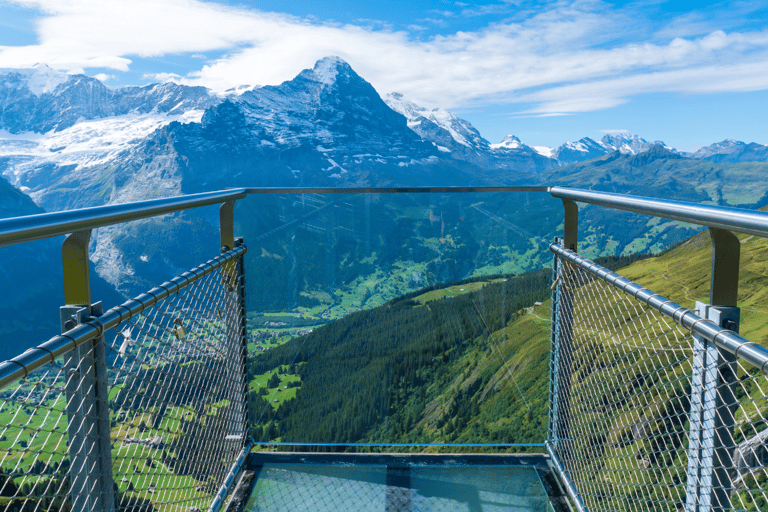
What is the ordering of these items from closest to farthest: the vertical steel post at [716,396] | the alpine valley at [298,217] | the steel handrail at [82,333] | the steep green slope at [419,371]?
1. the steel handrail at [82,333]
2. the vertical steel post at [716,396]
3. the steep green slope at [419,371]
4. the alpine valley at [298,217]

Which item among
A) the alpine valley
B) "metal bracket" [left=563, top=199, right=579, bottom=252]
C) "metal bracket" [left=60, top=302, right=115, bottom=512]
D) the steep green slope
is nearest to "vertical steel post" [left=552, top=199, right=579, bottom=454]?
"metal bracket" [left=563, top=199, right=579, bottom=252]

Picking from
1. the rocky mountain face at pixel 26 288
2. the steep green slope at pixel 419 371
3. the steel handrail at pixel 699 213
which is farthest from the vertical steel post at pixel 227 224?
the rocky mountain face at pixel 26 288

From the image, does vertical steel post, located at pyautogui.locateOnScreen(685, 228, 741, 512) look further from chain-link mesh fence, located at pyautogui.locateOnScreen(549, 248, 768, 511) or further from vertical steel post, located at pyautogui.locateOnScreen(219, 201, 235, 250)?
vertical steel post, located at pyautogui.locateOnScreen(219, 201, 235, 250)

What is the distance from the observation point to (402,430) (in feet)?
9.95

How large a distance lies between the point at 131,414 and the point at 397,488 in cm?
144

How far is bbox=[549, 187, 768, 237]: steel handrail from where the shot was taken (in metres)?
0.89

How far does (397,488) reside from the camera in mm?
2357

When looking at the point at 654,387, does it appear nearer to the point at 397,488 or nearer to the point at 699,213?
the point at 699,213

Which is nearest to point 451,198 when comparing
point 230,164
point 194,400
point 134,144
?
point 194,400

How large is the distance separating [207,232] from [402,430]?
400 ft

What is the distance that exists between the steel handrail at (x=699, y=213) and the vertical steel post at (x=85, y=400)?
1.38 metres

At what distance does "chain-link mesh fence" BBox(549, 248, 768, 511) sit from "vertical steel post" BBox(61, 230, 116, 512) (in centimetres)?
140

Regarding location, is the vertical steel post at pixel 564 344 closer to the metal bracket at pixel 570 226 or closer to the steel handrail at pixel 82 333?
the metal bracket at pixel 570 226

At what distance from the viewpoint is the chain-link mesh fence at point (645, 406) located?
113 centimetres
